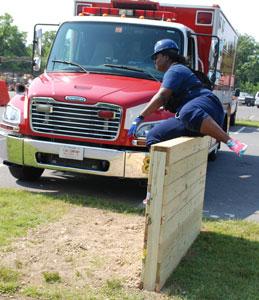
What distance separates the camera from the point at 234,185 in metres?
9.25

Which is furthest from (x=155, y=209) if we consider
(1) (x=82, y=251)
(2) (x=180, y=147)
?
(1) (x=82, y=251)

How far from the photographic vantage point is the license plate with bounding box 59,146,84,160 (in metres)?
6.87

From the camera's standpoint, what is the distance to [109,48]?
8047mm

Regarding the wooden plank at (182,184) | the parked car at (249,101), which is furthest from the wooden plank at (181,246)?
the parked car at (249,101)

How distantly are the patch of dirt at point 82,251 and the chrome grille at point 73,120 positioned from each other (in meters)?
1.23

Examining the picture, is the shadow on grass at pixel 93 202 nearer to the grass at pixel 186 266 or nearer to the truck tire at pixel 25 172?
the grass at pixel 186 266

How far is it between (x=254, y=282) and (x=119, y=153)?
2717 mm

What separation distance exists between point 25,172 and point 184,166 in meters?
3.79

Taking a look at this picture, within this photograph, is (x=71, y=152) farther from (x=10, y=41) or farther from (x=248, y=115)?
(x=10, y=41)

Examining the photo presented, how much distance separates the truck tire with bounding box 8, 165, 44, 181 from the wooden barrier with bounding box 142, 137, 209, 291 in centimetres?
351

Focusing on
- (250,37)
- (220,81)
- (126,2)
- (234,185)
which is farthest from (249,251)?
(250,37)

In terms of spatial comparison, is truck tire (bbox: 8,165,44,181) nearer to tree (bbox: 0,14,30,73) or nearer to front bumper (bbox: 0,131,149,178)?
front bumper (bbox: 0,131,149,178)

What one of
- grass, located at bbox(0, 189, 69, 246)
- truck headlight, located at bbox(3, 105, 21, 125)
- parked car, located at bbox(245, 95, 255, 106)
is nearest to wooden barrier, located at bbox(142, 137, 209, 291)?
grass, located at bbox(0, 189, 69, 246)

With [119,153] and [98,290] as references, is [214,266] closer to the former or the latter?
[98,290]
